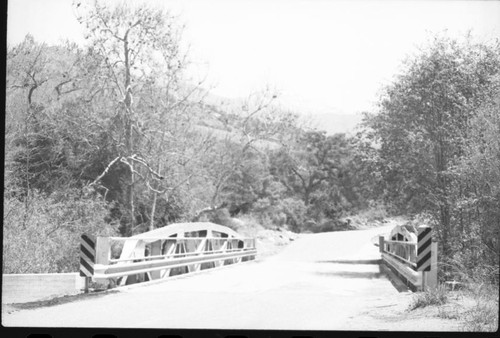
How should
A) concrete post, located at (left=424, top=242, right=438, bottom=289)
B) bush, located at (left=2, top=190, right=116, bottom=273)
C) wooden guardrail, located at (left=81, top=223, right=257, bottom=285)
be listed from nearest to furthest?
concrete post, located at (left=424, top=242, right=438, bottom=289) → wooden guardrail, located at (left=81, top=223, right=257, bottom=285) → bush, located at (left=2, top=190, right=116, bottom=273)

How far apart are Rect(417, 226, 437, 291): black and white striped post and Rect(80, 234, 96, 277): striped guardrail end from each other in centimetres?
489

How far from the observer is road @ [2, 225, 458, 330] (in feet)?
26.9

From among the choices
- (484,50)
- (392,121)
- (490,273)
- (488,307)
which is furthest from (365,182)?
(488,307)

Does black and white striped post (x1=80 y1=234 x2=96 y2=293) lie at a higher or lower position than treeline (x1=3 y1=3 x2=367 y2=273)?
lower

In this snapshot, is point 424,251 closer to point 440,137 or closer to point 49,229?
point 440,137

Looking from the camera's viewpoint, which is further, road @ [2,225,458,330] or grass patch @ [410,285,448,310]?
grass patch @ [410,285,448,310]

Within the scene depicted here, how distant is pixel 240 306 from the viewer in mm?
10172

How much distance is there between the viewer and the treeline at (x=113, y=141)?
1728cm

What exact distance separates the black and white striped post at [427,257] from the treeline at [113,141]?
6.62 m

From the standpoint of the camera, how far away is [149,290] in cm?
1258

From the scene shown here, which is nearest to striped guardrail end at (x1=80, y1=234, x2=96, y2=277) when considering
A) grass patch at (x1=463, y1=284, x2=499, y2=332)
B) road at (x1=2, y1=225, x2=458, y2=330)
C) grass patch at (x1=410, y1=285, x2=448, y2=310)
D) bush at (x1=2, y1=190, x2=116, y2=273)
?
road at (x1=2, y1=225, x2=458, y2=330)

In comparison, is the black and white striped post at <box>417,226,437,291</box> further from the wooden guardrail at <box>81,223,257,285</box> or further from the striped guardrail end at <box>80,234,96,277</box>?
the striped guardrail end at <box>80,234,96,277</box>

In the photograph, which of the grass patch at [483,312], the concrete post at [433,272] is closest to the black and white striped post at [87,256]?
the concrete post at [433,272]

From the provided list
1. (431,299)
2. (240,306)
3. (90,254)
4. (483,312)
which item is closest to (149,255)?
(90,254)
